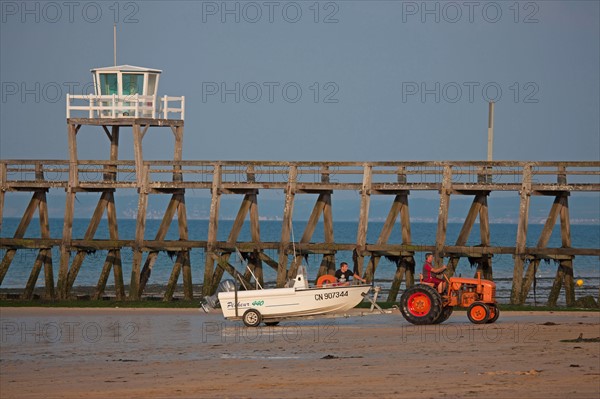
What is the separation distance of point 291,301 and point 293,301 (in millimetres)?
42

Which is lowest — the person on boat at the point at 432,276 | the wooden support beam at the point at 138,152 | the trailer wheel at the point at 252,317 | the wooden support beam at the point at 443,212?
the trailer wheel at the point at 252,317

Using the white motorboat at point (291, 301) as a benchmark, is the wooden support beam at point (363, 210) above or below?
above

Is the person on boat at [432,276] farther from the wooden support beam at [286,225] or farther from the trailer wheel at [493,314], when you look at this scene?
the wooden support beam at [286,225]

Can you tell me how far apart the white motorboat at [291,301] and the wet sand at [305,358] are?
0.39 metres

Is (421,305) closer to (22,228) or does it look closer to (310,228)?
(310,228)

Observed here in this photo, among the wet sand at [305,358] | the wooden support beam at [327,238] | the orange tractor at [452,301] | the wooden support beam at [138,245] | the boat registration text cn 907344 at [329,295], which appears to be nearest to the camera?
the wet sand at [305,358]

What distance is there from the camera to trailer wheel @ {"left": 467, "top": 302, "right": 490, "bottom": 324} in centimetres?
2548

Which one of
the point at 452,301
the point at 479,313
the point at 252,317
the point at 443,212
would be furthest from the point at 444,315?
the point at 443,212

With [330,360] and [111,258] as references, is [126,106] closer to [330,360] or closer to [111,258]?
[111,258]

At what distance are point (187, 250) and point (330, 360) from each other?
16.8m

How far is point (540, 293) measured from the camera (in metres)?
46.5

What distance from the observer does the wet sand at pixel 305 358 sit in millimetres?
17797

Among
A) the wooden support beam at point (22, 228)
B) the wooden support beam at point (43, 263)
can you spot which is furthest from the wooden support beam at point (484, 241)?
the wooden support beam at point (22, 228)

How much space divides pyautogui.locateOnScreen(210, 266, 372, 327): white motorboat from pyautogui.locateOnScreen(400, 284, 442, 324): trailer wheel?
3.58 feet
